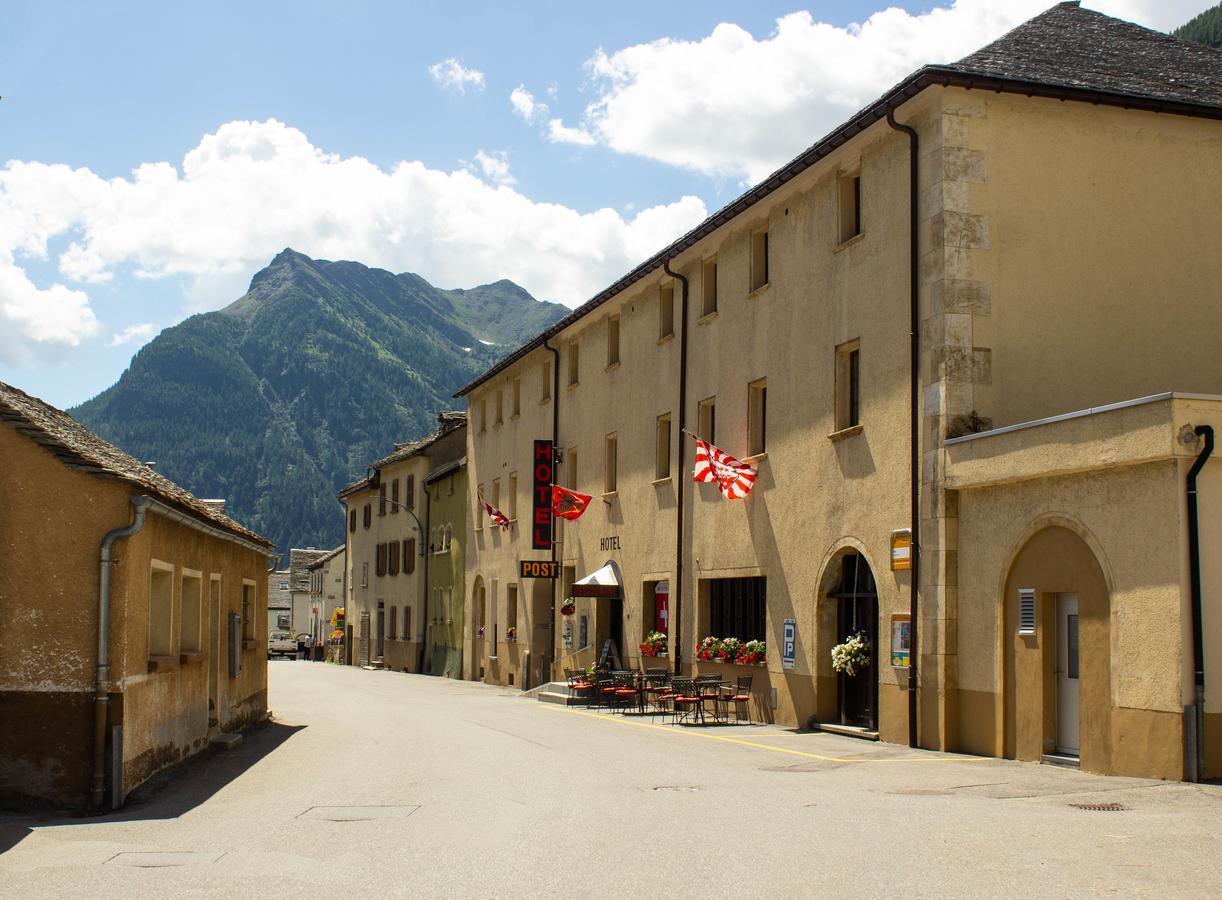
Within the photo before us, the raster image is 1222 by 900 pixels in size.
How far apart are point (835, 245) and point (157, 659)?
11995 mm

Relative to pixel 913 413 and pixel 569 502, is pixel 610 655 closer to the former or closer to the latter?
pixel 569 502

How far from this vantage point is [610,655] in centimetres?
3138

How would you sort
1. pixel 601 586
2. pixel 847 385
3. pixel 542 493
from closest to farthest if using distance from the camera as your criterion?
1. pixel 847 385
2. pixel 601 586
3. pixel 542 493

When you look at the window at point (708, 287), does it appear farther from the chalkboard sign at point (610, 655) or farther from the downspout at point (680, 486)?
the chalkboard sign at point (610, 655)

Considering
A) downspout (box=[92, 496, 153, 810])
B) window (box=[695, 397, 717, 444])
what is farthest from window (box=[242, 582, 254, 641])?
downspout (box=[92, 496, 153, 810])

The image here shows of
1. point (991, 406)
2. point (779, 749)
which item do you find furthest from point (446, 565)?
point (991, 406)

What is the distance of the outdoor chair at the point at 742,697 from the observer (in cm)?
2341

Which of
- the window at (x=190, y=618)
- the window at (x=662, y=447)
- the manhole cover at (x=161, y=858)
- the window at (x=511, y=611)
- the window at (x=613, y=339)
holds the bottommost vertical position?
the manhole cover at (x=161, y=858)

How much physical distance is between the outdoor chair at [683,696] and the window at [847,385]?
5.37 m

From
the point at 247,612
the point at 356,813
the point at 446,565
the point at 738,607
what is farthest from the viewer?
the point at 446,565

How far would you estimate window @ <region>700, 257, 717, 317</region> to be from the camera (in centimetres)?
2700

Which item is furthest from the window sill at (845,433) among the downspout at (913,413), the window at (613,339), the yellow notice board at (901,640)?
the window at (613,339)

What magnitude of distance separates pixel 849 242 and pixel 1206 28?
70405mm

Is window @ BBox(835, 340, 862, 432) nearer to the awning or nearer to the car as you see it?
the awning
